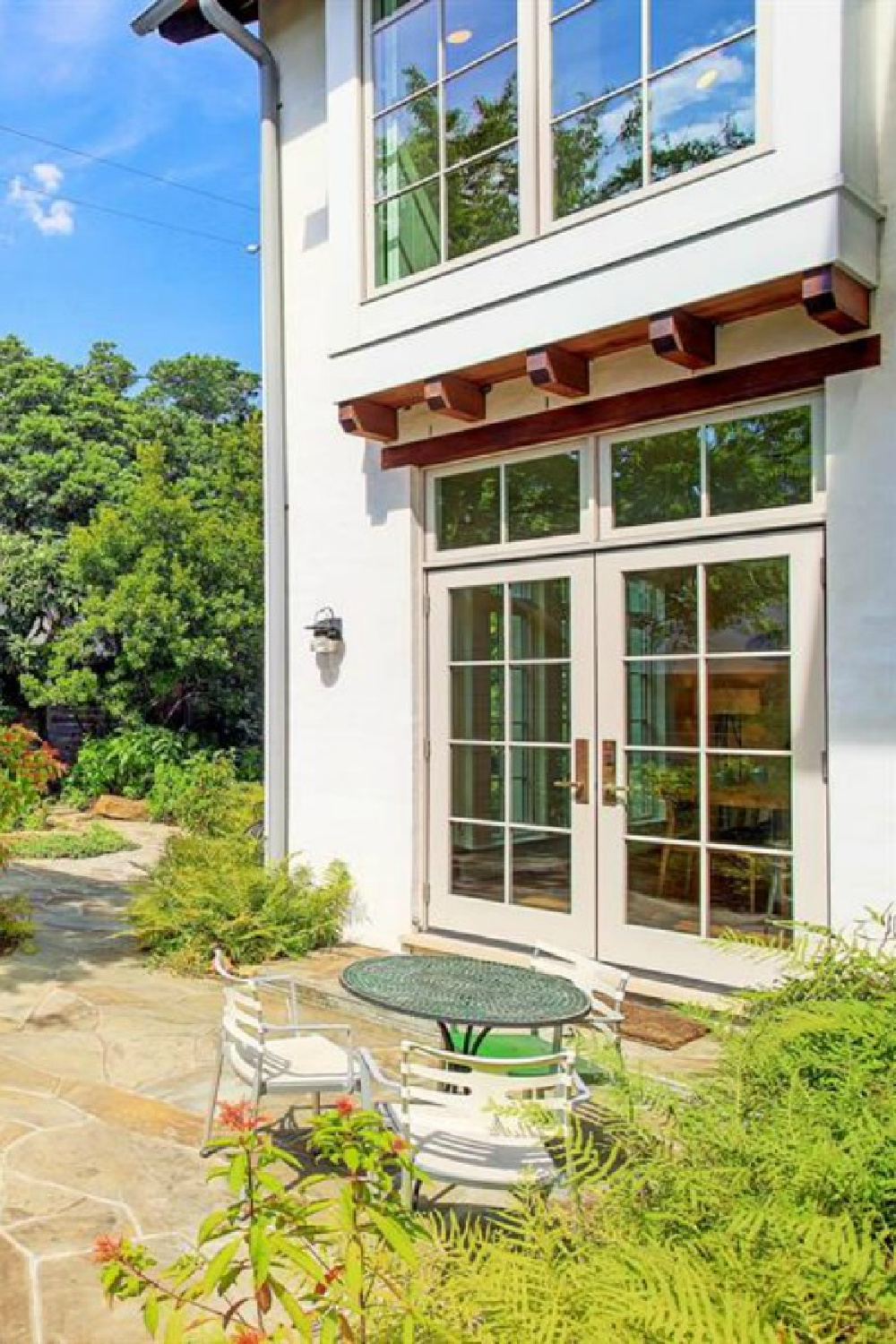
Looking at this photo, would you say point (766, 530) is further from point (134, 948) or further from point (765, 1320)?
point (134, 948)

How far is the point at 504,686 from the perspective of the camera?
18.7 ft

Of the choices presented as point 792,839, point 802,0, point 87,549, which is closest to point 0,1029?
point 792,839

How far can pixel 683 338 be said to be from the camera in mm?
4570

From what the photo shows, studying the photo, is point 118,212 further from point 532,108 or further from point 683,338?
point 683,338

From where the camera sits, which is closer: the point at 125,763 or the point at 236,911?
the point at 236,911

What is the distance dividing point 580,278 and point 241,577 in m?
9.57

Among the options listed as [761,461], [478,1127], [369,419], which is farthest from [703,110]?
[478,1127]

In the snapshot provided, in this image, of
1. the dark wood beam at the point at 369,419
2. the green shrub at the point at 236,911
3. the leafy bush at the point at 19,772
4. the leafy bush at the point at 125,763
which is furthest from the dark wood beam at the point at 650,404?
Answer: the leafy bush at the point at 125,763

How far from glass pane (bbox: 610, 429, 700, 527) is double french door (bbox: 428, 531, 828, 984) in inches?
7.7

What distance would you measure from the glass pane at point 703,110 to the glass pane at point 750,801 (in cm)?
267

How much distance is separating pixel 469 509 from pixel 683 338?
5.69ft

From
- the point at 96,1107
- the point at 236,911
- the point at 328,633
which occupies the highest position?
the point at 328,633

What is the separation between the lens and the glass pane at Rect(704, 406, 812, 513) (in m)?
4.58

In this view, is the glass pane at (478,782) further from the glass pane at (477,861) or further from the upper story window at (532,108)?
the upper story window at (532,108)
